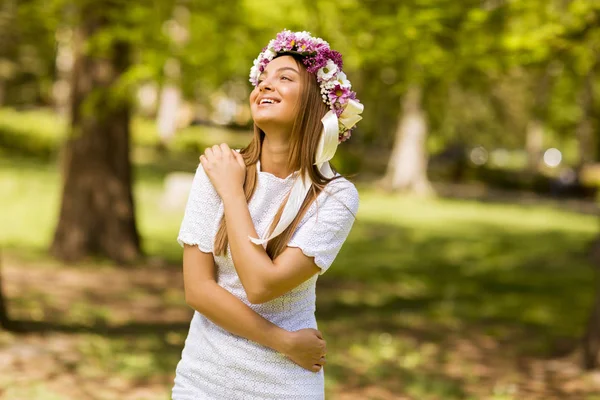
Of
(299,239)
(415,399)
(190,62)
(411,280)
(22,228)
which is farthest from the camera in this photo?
(22,228)

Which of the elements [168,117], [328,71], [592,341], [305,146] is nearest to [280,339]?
[305,146]

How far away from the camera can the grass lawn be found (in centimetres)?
706

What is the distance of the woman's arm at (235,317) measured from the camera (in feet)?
8.02

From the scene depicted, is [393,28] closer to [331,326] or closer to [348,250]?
[331,326]

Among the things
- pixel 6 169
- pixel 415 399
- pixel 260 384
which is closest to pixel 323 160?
pixel 260 384

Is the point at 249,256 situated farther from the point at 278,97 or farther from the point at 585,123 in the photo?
the point at 585,123

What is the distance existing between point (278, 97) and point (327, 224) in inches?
16.3

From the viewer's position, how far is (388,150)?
5091 cm

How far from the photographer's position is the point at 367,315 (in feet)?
36.0

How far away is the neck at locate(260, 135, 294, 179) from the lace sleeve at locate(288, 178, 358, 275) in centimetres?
15

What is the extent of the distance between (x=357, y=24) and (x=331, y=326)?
142 inches

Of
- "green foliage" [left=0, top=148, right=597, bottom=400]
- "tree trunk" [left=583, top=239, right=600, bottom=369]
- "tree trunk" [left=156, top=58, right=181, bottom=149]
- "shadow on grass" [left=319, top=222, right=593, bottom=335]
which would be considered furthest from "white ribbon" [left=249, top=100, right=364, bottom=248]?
"tree trunk" [left=156, top=58, right=181, bottom=149]

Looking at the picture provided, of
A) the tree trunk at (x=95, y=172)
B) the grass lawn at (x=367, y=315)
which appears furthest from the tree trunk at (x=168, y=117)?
the tree trunk at (x=95, y=172)

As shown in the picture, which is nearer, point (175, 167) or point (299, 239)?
point (299, 239)
